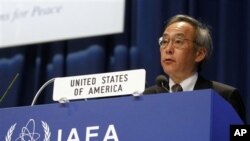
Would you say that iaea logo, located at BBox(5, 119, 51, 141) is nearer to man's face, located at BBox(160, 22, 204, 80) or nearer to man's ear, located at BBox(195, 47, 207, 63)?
man's face, located at BBox(160, 22, 204, 80)

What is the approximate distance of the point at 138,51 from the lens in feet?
10.3

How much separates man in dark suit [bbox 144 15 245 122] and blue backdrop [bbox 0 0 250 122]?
2.39 feet

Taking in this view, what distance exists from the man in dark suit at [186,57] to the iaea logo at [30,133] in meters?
0.59

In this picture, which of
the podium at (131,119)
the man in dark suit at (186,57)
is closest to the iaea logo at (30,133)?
the podium at (131,119)

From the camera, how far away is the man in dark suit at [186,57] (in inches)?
78.6

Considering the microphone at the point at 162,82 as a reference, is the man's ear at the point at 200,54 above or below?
above

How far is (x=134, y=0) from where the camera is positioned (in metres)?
3.29

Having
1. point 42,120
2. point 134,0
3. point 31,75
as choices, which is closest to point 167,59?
point 42,120

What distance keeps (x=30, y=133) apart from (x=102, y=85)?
234 mm

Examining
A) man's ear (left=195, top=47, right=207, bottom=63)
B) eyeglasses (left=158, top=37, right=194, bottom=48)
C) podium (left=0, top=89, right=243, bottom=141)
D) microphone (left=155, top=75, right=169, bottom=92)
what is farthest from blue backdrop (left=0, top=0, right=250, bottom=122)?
podium (left=0, top=89, right=243, bottom=141)

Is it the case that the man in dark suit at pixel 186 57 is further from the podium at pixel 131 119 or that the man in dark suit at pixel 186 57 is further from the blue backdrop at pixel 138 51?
the blue backdrop at pixel 138 51

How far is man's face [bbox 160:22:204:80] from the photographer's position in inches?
80.4

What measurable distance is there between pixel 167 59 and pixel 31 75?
69.1 inches

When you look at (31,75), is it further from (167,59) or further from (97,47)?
(167,59)
